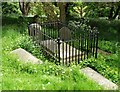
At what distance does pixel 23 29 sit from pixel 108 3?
152 inches

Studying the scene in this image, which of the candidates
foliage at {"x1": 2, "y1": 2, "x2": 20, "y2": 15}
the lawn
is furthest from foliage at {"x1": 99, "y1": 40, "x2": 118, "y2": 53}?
foliage at {"x1": 2, "y1": 2, "x2": 20, "y2": 15}

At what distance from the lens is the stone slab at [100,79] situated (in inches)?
232

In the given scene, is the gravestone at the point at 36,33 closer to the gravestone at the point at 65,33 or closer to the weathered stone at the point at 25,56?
the weathered stone at the point at 25,56

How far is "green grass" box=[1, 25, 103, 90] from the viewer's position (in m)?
5.12

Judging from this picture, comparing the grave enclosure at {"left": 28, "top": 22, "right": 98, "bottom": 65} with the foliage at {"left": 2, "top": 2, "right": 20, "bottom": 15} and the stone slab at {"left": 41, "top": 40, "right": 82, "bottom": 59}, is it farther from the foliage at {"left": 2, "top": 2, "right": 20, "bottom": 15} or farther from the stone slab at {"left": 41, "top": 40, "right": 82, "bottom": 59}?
the foliage at {"left": 2, "top": 2, "right": 20, "bottom": 15}

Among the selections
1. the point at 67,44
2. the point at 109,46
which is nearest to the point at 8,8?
the point at 67,44

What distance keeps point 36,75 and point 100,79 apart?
1612 millimetres

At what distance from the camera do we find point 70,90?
5027 mm

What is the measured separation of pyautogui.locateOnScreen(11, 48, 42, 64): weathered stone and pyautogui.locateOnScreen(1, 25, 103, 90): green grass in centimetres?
26

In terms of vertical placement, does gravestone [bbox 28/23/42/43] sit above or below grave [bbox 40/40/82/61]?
above

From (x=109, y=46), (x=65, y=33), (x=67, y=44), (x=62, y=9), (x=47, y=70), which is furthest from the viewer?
(x=62, y=9)

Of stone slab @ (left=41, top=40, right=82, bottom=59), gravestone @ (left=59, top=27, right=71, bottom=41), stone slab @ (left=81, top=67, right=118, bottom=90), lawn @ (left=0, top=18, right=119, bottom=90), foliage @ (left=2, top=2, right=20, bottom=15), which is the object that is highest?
foliage @ (left=2, top=2, right=20, bottom=15)

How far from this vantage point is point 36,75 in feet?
20.0

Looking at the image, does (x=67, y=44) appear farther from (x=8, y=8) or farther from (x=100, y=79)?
(x=8, y=8)
